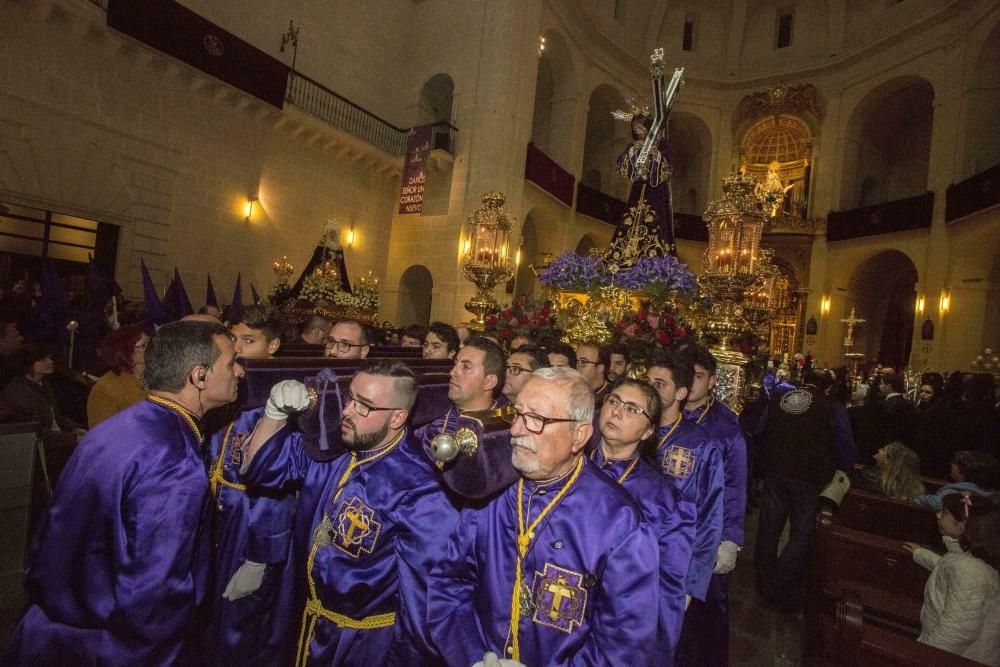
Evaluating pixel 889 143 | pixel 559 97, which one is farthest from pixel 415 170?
pixel 889 143

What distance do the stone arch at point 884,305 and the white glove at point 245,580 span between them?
21.2 meters

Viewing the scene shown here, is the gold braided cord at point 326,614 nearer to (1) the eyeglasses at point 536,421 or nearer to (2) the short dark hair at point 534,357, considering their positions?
(1) the eyeglasses at point 536,421

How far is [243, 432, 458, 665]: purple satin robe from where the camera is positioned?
224cm

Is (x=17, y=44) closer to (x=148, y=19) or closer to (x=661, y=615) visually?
(x=148, y=19)

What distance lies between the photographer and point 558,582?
186cm

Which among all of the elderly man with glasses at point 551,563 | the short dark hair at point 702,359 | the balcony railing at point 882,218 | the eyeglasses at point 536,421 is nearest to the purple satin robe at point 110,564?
the elderly man with glasses at point 551,563

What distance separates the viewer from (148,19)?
9.68m

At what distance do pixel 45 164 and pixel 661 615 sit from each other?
Result: 39.2ft

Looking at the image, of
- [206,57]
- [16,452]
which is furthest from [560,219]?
[16,452]

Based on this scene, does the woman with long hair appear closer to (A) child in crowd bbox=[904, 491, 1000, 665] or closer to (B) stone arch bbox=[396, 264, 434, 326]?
(A) child in crowd bbox=[904, 491, 1000, 665]

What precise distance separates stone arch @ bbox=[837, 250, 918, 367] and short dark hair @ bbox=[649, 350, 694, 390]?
18763 mm

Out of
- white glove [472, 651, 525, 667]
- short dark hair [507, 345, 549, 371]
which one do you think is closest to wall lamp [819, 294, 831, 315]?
short dark hair [507, 345, 549, 371]

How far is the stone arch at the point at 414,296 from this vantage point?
16.8 m

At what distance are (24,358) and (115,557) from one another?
12.0ft
